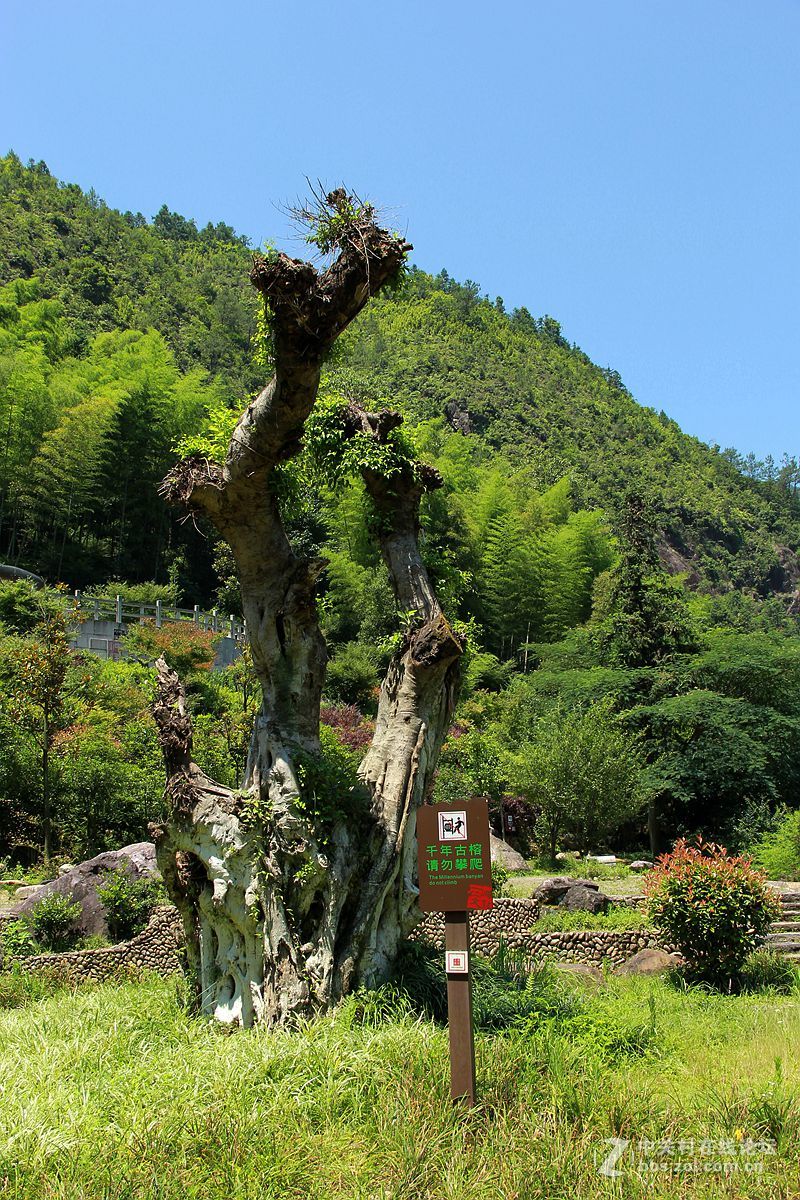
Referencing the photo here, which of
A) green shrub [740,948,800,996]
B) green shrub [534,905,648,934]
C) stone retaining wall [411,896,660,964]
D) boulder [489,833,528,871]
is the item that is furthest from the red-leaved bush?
green shrub [740,948,800,996]

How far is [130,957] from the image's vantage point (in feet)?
32.8

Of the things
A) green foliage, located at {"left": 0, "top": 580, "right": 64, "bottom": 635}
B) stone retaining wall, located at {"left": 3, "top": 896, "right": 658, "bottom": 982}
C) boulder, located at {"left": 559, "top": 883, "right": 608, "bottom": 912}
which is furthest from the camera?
green foliage, located at {"left": 0, "top": 580, "right": 64, "bottom": 635}

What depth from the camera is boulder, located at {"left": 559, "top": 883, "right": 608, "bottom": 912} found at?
12734 mm

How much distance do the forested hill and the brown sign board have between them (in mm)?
4164

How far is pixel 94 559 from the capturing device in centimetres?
3322

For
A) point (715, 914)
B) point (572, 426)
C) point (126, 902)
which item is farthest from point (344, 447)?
point (572, 426)

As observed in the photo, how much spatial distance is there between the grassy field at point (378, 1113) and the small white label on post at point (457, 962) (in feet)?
1.99

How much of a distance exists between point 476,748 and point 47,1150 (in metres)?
17.7

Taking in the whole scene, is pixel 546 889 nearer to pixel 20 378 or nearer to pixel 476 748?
pixel 476 748

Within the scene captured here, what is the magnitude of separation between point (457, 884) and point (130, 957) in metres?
6.33

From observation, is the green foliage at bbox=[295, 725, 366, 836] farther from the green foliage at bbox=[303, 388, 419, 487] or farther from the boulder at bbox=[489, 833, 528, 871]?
the boulder at bbox=[489, 833, 528, 871]

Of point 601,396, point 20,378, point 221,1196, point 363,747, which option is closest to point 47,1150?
point 221,1196

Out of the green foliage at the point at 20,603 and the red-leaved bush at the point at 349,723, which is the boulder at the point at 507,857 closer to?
the red-leaved bush at the point at 349,723

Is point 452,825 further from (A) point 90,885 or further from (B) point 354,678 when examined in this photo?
(B) point 354,678
